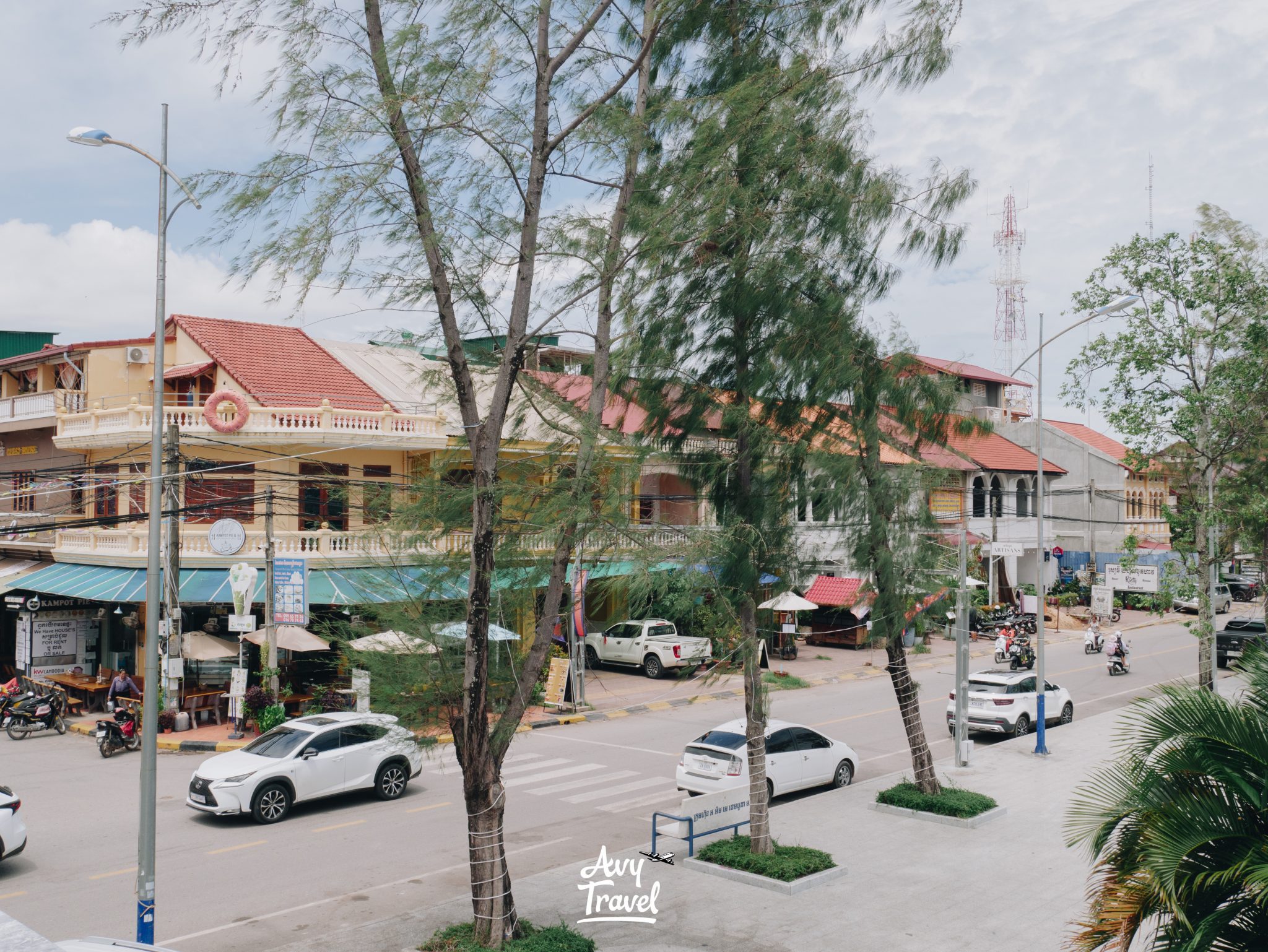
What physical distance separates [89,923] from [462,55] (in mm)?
10860

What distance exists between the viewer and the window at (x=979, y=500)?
47.8 m

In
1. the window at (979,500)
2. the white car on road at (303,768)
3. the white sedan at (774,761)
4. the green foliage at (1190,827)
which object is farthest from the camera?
the window at (979,500)

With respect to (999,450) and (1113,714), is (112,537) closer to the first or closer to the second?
(1113,714)

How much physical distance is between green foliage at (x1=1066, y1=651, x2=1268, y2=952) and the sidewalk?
4.51 m

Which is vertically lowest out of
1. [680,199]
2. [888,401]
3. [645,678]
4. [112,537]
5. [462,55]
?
[645,678]

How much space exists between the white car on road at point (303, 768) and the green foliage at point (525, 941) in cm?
571

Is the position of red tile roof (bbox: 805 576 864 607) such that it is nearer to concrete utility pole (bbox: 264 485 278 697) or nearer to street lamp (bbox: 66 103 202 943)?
concrete utility pole (bbox: 264 485 278 697)

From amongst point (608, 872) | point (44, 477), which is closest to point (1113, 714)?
point (608, 872)

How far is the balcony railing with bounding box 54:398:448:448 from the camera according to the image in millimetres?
26250

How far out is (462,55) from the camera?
33.1 ft

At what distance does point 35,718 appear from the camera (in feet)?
80.1

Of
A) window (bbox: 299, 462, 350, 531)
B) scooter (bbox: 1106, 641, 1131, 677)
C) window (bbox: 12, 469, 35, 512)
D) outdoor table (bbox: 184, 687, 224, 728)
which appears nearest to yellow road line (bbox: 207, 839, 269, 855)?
outdoor table (bbox: 184, 687, 224, 728)

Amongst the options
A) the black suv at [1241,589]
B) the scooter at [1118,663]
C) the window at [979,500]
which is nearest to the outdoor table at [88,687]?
the scooter at [1118,663]

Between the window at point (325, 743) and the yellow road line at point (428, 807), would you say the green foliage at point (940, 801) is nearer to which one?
the yellow road line at point (428, 807)
